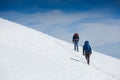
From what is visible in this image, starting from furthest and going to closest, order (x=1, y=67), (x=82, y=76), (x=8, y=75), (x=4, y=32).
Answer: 1. (x=4, y=32)
2. (x=82, y=76)
3. (x=1, y=67)
4. (x=8, y=75)

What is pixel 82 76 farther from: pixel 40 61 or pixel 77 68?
pixel 40 61

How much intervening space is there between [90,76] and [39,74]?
4125 mm

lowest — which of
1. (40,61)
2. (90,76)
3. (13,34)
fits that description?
(90,76)

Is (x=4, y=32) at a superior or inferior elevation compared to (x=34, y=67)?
superior

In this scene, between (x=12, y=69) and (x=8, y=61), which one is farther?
(x=8, y=61)

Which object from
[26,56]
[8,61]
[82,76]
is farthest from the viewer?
[26,56]

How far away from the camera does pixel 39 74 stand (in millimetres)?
13023

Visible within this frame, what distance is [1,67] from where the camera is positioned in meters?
12.5

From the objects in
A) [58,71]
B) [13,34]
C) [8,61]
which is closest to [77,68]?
[58,71]

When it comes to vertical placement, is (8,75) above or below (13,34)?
below

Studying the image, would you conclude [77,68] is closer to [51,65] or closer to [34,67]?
[51,65]

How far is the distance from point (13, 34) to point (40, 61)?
962 cm

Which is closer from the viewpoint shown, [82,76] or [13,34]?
[82,76]

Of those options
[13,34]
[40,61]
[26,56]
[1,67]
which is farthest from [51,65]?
[13,34]
